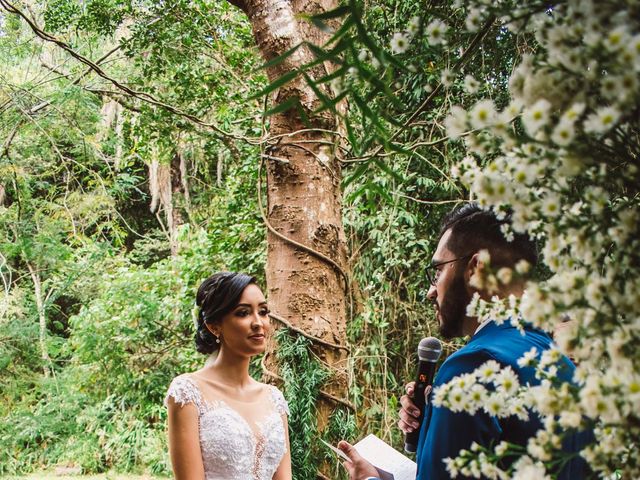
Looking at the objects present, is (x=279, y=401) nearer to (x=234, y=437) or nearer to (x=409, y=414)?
(x=234, y=437)

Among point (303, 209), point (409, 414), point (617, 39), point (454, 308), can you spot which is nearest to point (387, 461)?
point (409, 414)

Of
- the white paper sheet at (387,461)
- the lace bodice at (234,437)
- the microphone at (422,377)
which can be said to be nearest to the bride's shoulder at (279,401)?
the lace bodice at (234,437)

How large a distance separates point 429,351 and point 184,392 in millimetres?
1035

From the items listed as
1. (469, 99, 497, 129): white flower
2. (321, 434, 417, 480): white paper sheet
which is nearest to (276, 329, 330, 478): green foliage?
(321, 434, 417, 480): white paper sheet

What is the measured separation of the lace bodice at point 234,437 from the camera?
2281 millimetres

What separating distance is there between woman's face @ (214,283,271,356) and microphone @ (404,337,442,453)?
93cm

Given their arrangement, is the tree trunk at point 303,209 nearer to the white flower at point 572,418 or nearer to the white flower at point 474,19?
the white flower at point 474,19

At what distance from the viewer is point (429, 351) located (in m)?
1.67

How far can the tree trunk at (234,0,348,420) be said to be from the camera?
2541mm

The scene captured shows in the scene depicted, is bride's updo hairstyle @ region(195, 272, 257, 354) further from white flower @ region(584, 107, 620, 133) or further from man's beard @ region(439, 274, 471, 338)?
white flower @ region(584, 107, 620, 133)

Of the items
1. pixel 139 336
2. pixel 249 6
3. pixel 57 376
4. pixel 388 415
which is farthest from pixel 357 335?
pixel 57 376

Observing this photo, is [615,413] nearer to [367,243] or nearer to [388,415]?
[388,415]

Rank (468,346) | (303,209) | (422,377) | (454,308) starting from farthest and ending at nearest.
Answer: (303,209)
(422,377)
(454,308)
(468,346)

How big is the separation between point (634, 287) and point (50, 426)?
732 centimetres
